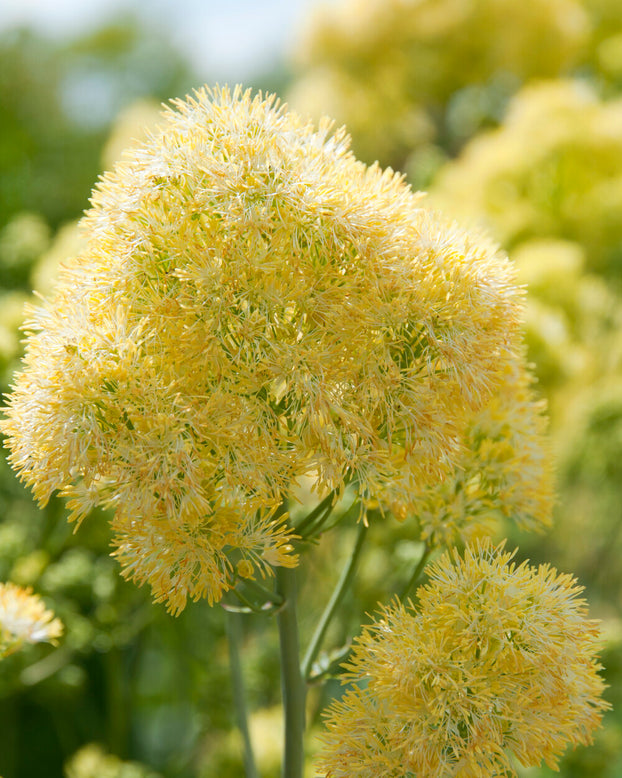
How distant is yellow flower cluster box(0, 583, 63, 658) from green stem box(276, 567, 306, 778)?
0.15m

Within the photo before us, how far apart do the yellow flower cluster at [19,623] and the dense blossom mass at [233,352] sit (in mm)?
127

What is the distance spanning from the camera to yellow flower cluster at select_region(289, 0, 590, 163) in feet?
5.56

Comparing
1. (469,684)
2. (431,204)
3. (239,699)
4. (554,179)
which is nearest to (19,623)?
(239,699)

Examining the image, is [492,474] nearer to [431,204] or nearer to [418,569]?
[418,569]

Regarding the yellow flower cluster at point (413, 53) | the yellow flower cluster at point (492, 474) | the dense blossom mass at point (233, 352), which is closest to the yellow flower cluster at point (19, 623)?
the dense blossom mass at point (233, 352)

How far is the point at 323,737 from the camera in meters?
0.44

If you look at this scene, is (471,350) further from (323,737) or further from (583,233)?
(583,233)

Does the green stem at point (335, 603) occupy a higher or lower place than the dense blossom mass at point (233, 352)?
lower

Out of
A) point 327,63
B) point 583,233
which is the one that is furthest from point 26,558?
point 327,63

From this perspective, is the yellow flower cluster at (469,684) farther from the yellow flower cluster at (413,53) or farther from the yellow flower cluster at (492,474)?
the yellow flower cluster at (413,53)

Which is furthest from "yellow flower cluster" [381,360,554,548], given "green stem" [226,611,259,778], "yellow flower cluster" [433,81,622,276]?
"yellow flower cluster" [433,81,622,276]

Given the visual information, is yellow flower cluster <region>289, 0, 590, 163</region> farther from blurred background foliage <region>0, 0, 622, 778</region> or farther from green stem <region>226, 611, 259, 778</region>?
green stem <region>226, 611, 259, 778</region>

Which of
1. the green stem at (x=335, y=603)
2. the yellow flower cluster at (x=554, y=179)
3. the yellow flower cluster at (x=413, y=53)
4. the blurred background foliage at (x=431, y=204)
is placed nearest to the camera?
the green stem at (x=335, y=603)

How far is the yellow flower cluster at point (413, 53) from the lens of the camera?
5.56 feet
